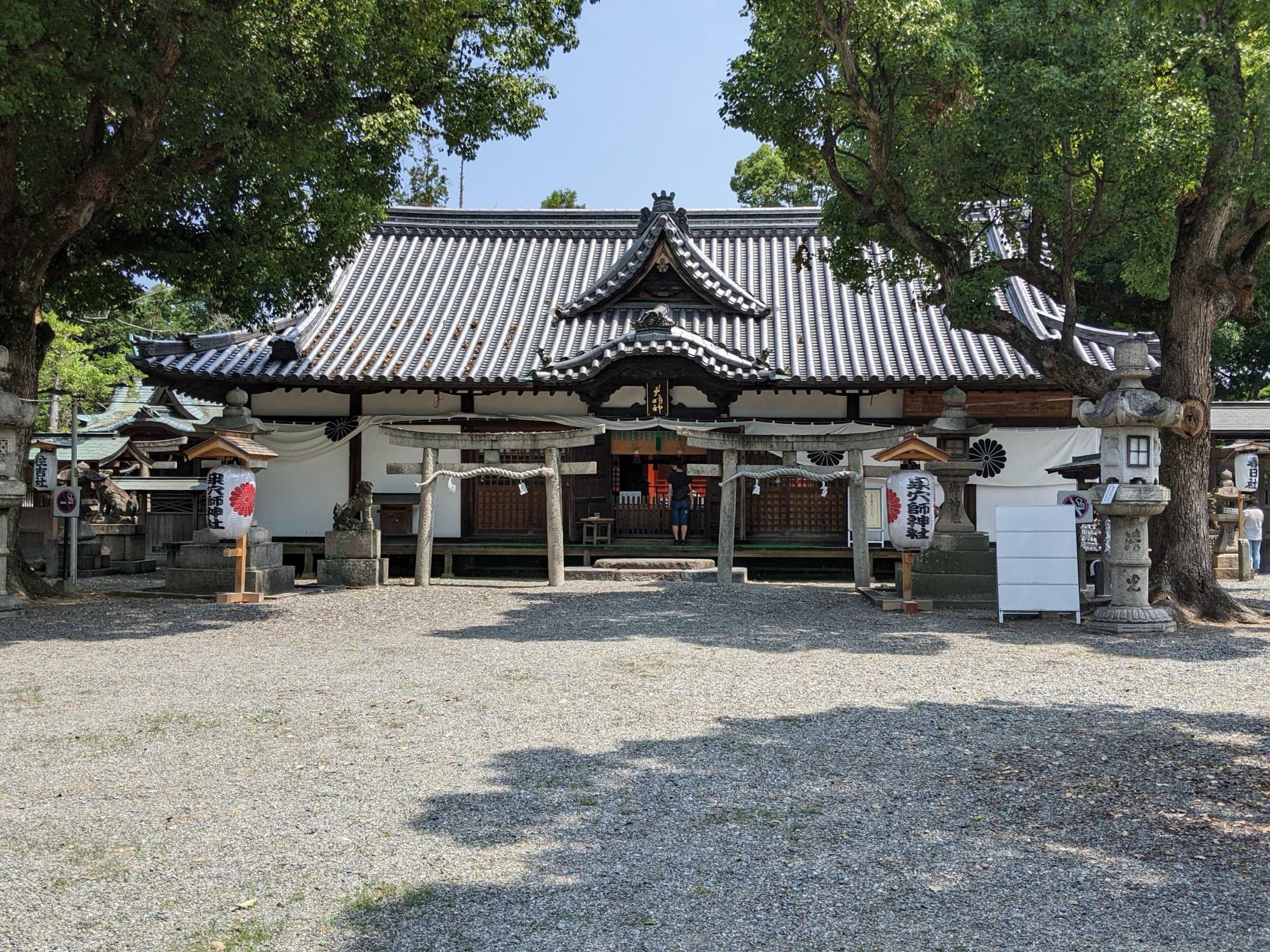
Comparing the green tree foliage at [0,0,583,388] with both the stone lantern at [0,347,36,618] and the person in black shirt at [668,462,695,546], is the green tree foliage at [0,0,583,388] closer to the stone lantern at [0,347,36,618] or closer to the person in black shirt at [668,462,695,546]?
the stone lantern at [0,347,36,618]

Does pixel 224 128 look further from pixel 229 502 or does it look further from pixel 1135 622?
pixel 1135 622

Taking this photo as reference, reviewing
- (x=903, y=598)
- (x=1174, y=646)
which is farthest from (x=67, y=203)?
(x=1174, y=646)

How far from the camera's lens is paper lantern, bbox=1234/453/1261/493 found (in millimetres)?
17344

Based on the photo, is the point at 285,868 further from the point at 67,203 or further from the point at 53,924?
the point at 67,203

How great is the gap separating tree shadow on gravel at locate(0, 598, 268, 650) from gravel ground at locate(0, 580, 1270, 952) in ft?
2.41

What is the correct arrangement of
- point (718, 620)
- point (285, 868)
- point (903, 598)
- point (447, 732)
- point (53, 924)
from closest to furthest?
point (53, 924) → point (285, 868) → point (447, 732) → point (718, 620) → point (903, 598)

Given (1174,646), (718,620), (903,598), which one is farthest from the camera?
(903,598)

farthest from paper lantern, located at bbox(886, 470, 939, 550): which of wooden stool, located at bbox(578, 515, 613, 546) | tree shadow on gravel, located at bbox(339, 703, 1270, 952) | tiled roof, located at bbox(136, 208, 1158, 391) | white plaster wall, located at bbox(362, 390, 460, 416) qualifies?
white plaster wall, located at bbox(362, 390, 460, 416)

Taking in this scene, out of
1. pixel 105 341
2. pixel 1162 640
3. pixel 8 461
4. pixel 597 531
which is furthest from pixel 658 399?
pixel 105 341

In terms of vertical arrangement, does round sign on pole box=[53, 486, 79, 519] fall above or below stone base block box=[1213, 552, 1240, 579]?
above

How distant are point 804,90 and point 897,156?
138 centimetres

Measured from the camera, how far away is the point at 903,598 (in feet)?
39.5

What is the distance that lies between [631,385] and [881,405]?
4579 mm

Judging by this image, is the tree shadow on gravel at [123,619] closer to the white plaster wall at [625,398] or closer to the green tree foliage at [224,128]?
Answer: the green tree foliage at [224,128]
